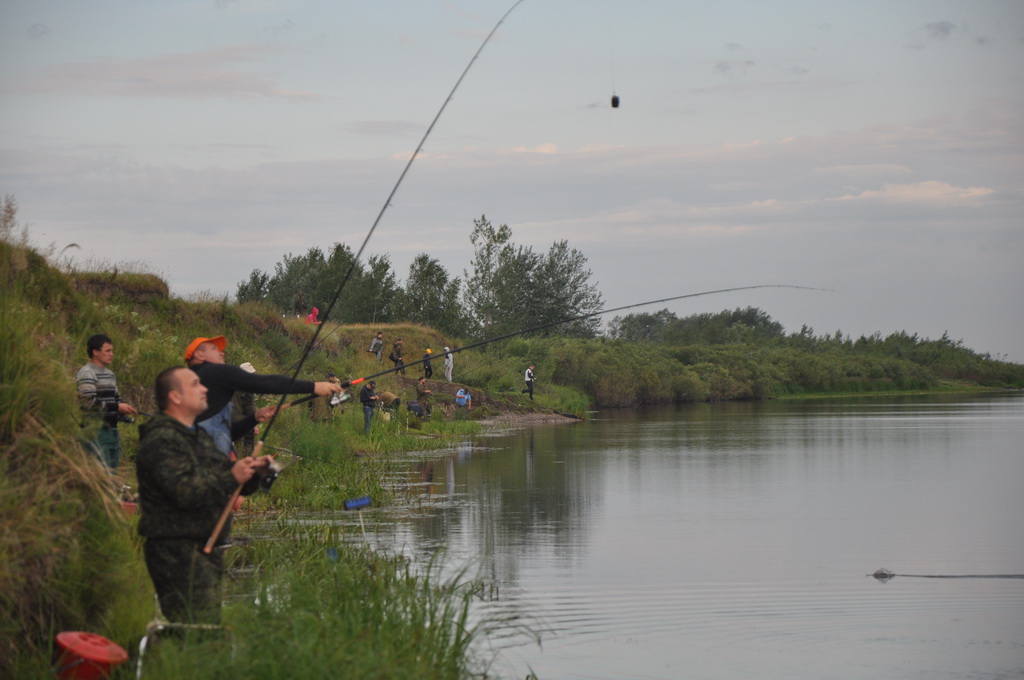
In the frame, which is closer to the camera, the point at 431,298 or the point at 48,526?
the point at 48,526

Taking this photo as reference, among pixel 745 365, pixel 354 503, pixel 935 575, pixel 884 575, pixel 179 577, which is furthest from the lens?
pixel 745 365

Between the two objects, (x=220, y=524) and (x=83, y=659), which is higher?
(x=220, y=524)

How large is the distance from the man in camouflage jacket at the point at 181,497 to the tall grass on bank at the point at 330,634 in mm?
201

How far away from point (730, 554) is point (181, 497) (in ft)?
24.8

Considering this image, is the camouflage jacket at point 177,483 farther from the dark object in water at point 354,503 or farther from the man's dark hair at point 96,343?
the man's dark hair at point 96,343

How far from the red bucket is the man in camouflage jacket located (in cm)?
26

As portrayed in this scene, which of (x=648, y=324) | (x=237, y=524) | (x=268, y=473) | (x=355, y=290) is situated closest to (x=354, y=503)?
(x=268, y=473)

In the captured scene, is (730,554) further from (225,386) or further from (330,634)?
(330,634)

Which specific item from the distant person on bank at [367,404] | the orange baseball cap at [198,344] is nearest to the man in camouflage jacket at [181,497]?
the orange baseball cap at [198,344]

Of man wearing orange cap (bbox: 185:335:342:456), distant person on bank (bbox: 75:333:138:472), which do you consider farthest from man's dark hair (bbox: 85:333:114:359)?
man wearing orange cap (bbox: 185:335:342:456)

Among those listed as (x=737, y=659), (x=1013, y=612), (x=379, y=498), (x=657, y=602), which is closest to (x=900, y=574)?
(x=1013, y=612)

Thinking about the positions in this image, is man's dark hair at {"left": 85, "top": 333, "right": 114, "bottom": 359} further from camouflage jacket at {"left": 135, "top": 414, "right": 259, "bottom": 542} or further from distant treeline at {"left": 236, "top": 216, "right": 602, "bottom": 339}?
distant treeline at {"left": 236, "top": 216, "right": 602, "bottom": 339}

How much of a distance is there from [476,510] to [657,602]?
4.99 m

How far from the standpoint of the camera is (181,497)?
4488 millimetres
